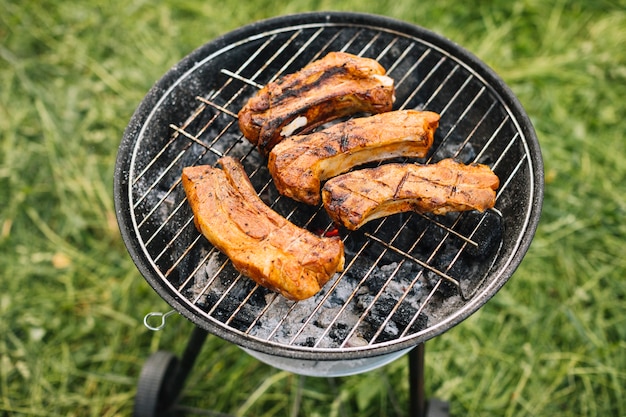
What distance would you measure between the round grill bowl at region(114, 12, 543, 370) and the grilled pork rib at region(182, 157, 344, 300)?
0.53 feet

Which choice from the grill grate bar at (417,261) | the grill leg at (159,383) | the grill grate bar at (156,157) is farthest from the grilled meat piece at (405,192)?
the grill leg at (159,383)

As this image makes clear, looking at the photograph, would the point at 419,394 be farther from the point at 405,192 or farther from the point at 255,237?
the point at 255,237

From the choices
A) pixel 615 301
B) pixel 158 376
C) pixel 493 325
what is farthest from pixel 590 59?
pixel 158 376

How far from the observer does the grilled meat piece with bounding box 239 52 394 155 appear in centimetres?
279

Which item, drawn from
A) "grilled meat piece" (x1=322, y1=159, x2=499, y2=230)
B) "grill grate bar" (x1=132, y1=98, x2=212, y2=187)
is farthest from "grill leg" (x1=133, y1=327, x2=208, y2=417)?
"grilled meat piece" (x1=322, y1=159, x2=499, y2=230)

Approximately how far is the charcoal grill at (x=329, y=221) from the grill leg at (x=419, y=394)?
1 cm

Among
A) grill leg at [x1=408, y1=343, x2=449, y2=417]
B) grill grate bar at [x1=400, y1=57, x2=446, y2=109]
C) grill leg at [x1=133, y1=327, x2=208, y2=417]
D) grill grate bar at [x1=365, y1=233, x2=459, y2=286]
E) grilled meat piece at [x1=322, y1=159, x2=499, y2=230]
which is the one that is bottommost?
grill leg at [x1=133, y1=327, x2=208, y2=417]

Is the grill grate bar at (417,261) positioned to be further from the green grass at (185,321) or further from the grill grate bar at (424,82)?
the green grass at (185,321)

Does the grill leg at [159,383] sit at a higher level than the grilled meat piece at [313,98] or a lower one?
lower

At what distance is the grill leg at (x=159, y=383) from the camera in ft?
11.0

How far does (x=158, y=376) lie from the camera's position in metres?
3.39

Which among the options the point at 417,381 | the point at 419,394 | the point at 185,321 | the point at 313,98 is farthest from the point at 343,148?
the point at 185,321

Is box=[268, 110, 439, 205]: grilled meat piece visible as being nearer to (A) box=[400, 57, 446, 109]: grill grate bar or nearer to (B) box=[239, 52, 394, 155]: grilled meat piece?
(B) box=[239, 52, 394, 155]: grilled meat piece

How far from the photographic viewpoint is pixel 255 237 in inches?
96.7
